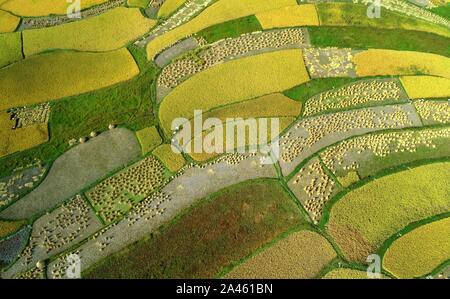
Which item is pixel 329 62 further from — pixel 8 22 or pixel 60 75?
pixel 8 22

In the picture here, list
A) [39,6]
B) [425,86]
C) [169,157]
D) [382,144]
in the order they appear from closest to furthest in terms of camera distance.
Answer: [169,157] → [382,144] → [425,86] → [39,6]

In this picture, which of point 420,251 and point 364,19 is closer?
point 420,251

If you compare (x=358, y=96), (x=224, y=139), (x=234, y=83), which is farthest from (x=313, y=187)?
(x=234, y=83)

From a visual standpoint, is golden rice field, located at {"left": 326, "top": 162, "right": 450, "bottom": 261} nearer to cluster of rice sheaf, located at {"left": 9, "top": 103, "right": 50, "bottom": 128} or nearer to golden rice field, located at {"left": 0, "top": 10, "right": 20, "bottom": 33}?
cluster of rice sheaf, located at {"left": 9, "top": 103, "right": 50, "bottom": 128}

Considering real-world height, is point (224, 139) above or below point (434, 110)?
below

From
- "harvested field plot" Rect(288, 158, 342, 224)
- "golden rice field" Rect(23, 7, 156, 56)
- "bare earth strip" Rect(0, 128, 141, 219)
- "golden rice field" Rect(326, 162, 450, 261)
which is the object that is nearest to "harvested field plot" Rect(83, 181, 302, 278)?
"harvested field plot" Rect(288, 158, 342, 224)

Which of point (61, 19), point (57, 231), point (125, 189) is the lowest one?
point (57, 231)
